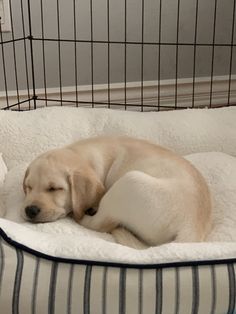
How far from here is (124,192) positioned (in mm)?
1313

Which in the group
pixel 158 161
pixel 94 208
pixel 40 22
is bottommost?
pixel 94 208

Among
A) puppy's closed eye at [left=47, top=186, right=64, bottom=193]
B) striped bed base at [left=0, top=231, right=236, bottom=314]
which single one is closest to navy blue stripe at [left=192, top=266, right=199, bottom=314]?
Answer: striped bed base at [left=0, top=231, right=236, bottom=314]

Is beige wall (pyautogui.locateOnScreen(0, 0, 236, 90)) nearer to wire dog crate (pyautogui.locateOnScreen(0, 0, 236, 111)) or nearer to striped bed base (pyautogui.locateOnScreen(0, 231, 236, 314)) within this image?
wire dog crate (pyautogui.locateOnScreen(0, 0, 236, 111))

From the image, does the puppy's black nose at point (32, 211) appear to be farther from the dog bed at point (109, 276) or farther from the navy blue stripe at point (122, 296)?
the navy blue stripe at point (122, 296)

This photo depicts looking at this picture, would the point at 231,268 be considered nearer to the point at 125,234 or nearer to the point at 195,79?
the point at 125,234

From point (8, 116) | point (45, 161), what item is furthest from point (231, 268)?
point (8, 116)

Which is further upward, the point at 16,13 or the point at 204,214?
the point at 16,13

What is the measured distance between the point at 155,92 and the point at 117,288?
6.13 ft

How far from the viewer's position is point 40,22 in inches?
97.4

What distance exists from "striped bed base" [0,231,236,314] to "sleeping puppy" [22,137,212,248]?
0.24 metres

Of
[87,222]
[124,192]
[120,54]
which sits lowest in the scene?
[87,222]

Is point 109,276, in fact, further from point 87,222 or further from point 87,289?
point 87,222

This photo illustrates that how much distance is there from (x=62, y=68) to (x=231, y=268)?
1.80 m

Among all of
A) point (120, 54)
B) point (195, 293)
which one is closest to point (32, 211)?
point (195, 293)
